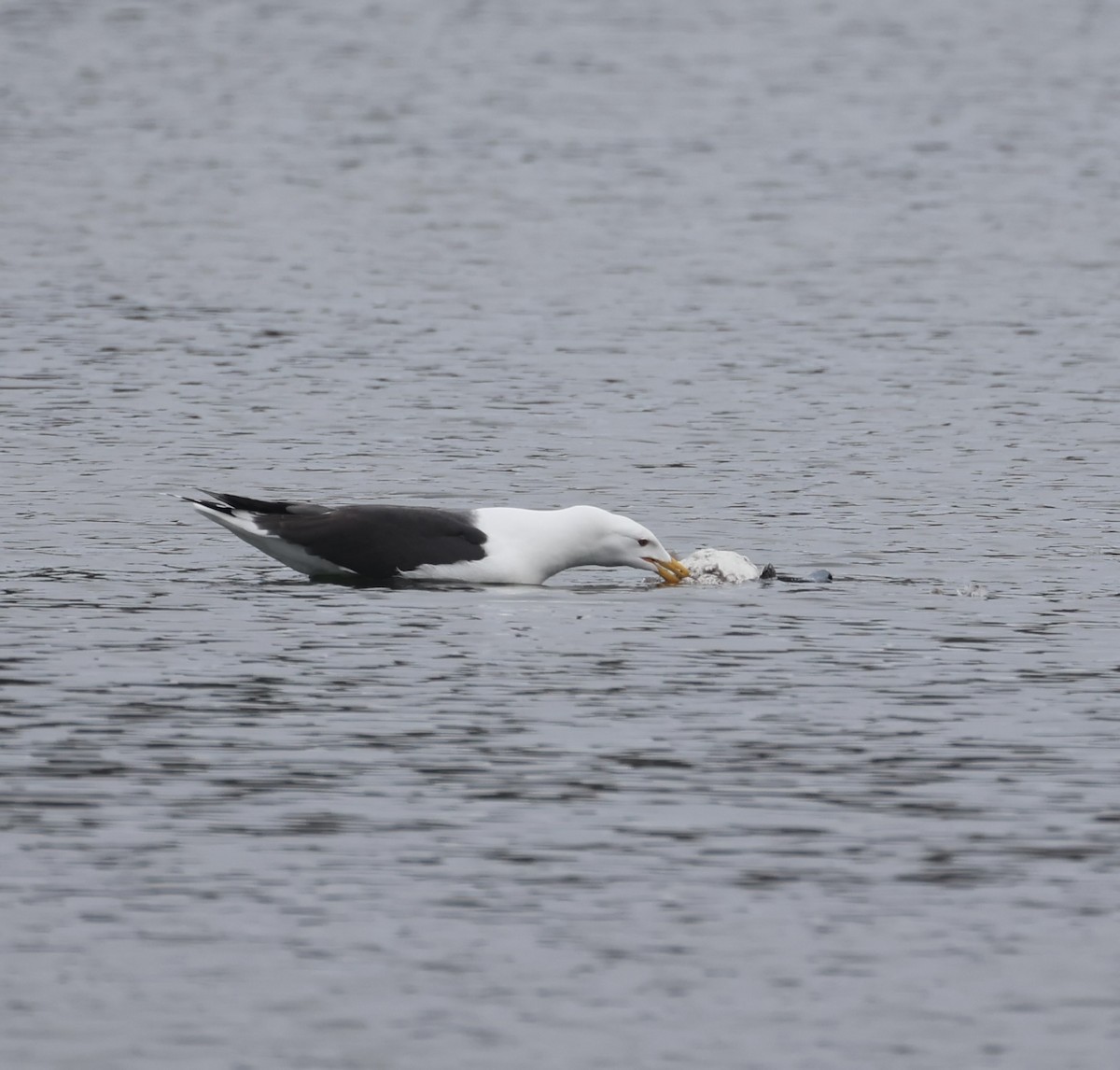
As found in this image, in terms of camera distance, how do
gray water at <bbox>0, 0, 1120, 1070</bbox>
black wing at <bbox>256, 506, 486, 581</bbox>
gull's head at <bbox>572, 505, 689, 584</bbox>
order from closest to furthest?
gray water at <bbox>0, 0, 1120, 1070</bbox>, black wing at <bbox>256, 506, 486, 581</bbox>, gull's head at <bbox>572, 505, 689, 584</bbox>

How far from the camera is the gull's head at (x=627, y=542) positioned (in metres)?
19.4

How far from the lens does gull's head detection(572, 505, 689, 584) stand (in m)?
19.4

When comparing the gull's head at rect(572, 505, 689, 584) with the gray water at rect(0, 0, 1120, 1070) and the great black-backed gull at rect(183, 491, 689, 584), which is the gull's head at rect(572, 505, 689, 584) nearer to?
the great black-backed gull at rect(183, 491, 689, 584)

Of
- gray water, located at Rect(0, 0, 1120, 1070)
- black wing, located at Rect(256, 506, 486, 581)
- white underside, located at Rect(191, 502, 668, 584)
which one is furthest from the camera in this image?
white underside, located at Rect(191, 502, 668, 584)

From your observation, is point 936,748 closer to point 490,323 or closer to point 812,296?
point 490,323

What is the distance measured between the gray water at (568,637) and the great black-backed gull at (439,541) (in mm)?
269

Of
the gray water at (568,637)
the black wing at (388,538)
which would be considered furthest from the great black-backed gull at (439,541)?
the gray water at (568,637)

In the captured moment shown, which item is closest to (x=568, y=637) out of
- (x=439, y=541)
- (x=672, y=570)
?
(x=439, y=541)

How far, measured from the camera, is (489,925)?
37.6ft

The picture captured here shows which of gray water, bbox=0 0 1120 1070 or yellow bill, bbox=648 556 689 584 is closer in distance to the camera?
gray water, bbox=0 0 1120 1070

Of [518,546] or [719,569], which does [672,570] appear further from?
[518,546]

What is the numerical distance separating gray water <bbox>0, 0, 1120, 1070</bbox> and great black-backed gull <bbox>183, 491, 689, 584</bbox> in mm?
269

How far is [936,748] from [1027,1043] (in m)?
4.21

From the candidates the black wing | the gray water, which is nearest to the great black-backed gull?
the black wing
